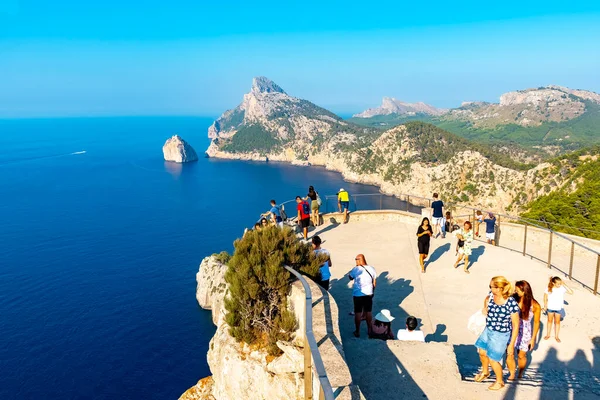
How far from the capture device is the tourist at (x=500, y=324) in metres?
5.38

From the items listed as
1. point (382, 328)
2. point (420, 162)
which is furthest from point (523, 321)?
point (420, 162)

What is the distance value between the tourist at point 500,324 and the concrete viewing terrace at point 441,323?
17.0 inches

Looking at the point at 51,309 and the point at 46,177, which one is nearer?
the point at 51,309

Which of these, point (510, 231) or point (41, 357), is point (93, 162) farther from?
point (510, 231)

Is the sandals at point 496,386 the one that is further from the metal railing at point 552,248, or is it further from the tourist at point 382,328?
the metal railing at point 552,248

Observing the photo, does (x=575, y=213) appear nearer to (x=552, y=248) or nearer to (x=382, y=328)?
(x=552, y=248)

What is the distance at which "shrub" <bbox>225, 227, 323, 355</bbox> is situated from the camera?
23.1 feet

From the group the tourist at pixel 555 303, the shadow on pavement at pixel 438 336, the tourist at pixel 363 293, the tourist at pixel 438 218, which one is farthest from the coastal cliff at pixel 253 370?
the tourist at pixel 438 218

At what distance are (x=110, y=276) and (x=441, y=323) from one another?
51.2m

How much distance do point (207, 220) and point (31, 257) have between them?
96.4 ft

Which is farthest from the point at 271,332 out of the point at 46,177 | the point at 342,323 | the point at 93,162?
the point at 93,162

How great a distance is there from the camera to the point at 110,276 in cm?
5131

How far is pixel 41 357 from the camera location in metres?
35.1

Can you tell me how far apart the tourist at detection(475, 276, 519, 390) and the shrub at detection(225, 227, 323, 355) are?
297 centimetres
